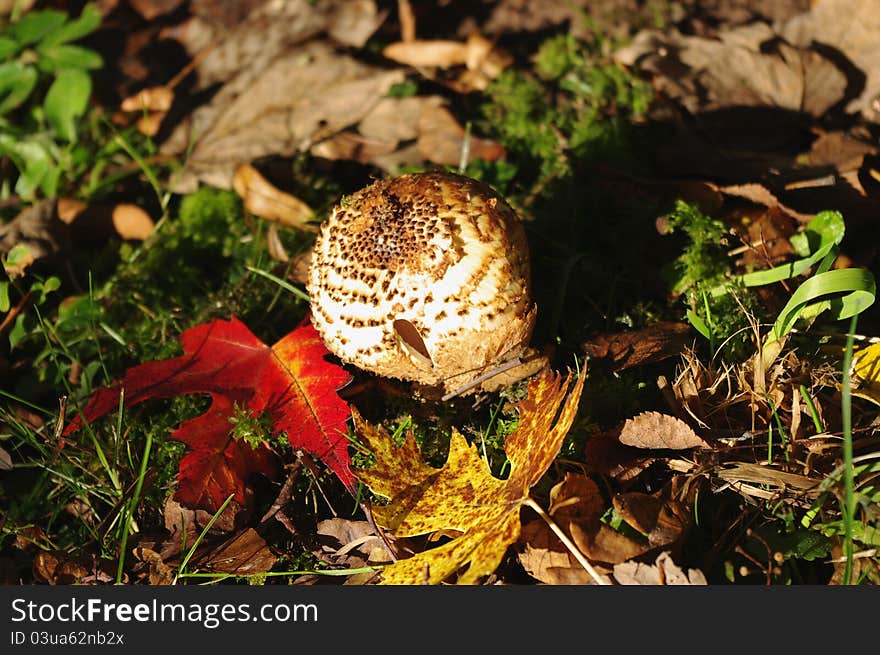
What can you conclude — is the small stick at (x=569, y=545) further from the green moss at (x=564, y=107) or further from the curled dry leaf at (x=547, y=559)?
the green moss at (x=564, y=107)

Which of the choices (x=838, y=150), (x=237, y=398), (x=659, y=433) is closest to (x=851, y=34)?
(x=838, y=150)

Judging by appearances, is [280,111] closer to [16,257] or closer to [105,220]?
[105,220]

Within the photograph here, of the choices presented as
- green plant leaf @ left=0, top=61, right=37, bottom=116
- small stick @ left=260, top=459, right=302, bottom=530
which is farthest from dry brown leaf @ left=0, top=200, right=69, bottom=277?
small stick @ left=260, top=459, right=302, bottom=530

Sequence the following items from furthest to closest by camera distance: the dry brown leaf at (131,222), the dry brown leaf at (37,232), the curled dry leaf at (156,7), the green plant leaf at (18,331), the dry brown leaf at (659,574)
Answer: the curled dry leaf at (156,7) → the dry brown leaf at (131,222) → the dry brown leaf at (37,232) → the green plant leaf at (18,331) → the dry brown leaf at (659,574)

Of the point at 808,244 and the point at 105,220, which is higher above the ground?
the point at 105,220

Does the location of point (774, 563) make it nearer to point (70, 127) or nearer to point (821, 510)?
point (821, 510)

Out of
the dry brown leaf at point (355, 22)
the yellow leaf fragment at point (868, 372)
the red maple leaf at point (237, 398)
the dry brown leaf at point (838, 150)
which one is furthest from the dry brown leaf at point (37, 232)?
the dry brown leaf at point (838, 150)
